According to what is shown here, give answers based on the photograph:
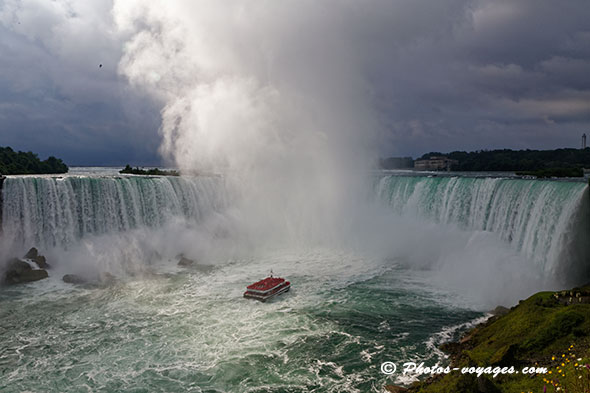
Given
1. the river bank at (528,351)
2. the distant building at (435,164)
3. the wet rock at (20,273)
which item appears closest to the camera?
the river bank at (528,351)

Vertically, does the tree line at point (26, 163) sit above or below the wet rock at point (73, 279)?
above

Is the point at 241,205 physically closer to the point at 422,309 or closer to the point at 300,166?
the point at 300,166

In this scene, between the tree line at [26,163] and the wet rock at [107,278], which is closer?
the wet rock at [107,278]

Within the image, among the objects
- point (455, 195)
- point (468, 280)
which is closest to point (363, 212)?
point (455, 195)

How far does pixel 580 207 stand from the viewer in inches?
Result: 661

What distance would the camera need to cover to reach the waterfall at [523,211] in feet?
55.7

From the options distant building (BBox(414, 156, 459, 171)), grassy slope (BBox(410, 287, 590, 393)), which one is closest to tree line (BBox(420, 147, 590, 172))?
distant building (BBox(414, 156, 459, 171))

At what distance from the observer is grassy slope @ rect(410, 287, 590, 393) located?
315 inches

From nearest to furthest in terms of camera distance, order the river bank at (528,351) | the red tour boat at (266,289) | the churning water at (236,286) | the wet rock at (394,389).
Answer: the river bank at (528,351) → the wet rock at (394,389) → the churning water at (236,286) → the red tour boat at (266,289)

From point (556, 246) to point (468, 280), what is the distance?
445 cm

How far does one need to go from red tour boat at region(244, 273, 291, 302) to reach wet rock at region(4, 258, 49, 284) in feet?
40.0

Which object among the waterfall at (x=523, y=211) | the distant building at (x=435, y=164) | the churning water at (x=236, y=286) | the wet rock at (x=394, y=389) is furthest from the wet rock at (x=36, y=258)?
the distant building at (x=435, y=164)

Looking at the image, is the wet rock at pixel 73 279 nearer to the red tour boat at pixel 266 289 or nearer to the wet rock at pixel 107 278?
the wet rock at pixel 107 278

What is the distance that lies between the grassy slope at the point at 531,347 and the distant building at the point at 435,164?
67.1 metres
